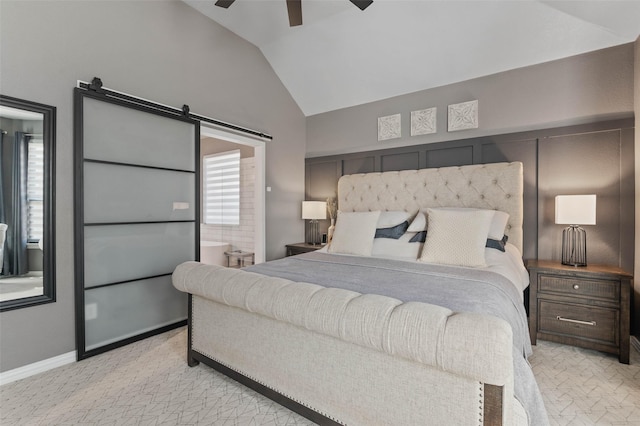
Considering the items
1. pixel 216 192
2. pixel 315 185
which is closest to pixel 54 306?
pixel 315 185

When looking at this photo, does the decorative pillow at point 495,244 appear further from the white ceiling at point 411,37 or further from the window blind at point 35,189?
the window blind at point 35,189

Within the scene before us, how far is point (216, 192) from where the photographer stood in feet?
19.0

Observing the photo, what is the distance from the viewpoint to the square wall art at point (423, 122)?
3580mm

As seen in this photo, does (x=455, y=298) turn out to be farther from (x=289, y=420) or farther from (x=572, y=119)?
(x=572, y=119)

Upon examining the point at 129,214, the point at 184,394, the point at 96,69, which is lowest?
the point at 184,394

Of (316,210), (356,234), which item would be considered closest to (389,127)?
(316,210)

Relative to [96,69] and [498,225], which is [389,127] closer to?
[498,225]

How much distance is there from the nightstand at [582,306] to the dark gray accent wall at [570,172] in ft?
1.08

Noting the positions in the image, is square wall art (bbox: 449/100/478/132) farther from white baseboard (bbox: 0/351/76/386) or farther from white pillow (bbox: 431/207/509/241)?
white baseboard (bbox: 0/351/76/386)

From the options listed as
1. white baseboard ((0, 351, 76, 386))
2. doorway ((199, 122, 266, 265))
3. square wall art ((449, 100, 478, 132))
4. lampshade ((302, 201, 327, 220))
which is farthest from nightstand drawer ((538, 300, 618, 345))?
white baseboard ((0, 351, 76, 386))

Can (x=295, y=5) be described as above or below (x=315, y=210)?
above

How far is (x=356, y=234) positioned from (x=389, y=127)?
1.63 meters

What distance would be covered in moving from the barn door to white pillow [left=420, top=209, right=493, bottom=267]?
239 cm

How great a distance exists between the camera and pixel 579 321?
2.47 metres
